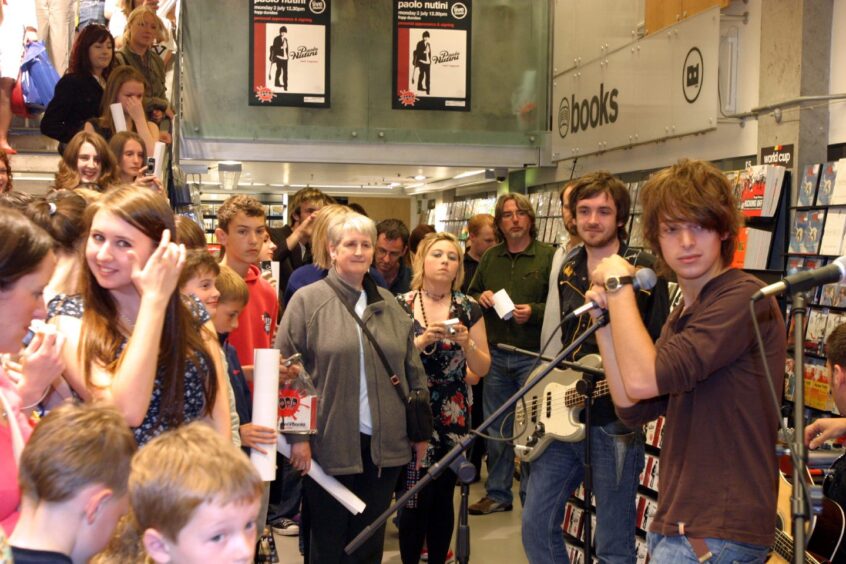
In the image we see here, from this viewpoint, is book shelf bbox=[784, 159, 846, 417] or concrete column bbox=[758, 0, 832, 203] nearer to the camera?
book shelf bbox=[784, 159, 846, 417]

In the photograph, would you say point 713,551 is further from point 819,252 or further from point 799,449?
point 819,252

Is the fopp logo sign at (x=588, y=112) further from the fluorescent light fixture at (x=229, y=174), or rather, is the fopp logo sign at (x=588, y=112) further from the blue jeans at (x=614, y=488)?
the blue jeans at (x=614, y=488)

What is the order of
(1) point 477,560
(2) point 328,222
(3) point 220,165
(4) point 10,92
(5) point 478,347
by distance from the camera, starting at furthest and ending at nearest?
(3) point 220,165 → (4) point 10,92 → (1) point 477,560 → (5) point 478,347 → (2) point 328,222

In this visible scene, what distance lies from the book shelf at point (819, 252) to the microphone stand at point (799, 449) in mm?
3414

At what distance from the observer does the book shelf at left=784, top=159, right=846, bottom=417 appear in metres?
5.18

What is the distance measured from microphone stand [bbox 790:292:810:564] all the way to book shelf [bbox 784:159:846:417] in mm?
3414

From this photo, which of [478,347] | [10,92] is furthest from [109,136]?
[478,347]

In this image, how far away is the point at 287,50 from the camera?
9352mm

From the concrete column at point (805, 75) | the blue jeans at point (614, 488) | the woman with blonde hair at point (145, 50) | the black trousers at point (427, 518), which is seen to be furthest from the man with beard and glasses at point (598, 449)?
the woman with blonde hair at point (145, 50)

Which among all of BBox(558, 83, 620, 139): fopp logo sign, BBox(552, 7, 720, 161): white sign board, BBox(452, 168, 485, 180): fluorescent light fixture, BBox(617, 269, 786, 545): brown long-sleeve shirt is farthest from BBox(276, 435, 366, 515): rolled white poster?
BBox(452, 168, 485, 180): fluorescent light fixture

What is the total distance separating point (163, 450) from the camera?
174 cm

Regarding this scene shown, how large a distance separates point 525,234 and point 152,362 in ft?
13.0

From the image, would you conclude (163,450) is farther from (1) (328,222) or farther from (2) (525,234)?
(2) (525,234)

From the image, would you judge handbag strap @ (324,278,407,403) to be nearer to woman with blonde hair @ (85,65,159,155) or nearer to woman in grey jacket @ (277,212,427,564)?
woman in grey jacket @ (277,212,427,564)
